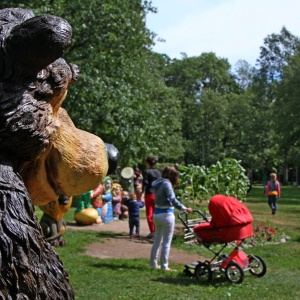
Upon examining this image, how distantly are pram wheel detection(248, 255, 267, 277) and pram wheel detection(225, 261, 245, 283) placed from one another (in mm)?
448

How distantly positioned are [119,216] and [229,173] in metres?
4.57

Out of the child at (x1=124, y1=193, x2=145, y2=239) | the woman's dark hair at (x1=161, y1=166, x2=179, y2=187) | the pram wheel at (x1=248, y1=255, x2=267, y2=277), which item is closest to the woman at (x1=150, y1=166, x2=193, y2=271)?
the woman's dark hair at (x1=161, y1=166, x2=179, y2=187)

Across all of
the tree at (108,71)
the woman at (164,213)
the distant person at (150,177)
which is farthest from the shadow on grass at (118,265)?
the tree at (108,71)

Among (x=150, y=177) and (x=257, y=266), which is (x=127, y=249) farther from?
(x=257, y=266)

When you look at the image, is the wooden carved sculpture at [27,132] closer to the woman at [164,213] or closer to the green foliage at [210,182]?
the woman at [164,213]

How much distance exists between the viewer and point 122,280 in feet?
26.1

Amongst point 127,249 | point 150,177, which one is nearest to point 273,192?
point 150,177

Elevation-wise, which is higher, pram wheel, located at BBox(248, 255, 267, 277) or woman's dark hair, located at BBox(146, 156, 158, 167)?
woman's dark hair, located at BBox(146, 156, 158, 167)

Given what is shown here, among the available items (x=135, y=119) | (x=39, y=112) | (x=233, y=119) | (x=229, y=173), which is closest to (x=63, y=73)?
(x=39, y=112)

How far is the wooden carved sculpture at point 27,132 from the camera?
3.41 ft

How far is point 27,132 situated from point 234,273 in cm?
754

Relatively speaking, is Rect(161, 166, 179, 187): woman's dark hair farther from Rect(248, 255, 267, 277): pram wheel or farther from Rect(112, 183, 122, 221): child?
Rect(112, 183, 122, 221): child

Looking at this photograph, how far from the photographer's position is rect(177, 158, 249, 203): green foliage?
44.4ft

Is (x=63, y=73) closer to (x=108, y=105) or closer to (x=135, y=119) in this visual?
(x=108, y=105)
